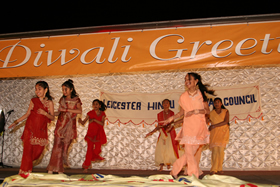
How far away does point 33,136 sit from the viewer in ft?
14.8

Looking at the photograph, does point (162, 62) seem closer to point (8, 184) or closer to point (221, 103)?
point (221, 103)

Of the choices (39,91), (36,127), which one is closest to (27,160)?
(36,127)

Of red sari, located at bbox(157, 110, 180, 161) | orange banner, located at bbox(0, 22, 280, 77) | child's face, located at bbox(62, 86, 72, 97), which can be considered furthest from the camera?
red sari, located at bbox(157, 110, 180, 161)

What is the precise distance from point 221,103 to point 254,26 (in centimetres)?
172

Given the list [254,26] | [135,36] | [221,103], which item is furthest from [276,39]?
[135,36]

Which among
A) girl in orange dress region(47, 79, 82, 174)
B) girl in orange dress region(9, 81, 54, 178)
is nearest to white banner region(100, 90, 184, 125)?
girl in orange dress region(47, 79, 82, 174)

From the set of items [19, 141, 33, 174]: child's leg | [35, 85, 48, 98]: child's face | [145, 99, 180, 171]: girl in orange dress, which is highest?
[35, 85, 48, 98]: child's face

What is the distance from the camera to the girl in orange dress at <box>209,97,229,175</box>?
17.8 ft

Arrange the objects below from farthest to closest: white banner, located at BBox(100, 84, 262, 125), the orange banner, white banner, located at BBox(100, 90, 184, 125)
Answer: white banner, located at BBox(100, 90, 184, 125)
white banner, located at BBox(100, 84, 262, 125)
the orange banner

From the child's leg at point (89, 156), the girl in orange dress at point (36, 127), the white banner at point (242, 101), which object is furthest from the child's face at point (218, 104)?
the girl in orange dress at point (36, 127)

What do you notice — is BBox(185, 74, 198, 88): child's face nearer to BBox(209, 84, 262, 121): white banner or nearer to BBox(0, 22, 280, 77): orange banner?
BBox(0, 22, 280, 77): orange banner

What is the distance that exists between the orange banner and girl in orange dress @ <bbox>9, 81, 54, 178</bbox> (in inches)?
38.6

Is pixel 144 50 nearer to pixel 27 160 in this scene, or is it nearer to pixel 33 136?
pixel 33 136

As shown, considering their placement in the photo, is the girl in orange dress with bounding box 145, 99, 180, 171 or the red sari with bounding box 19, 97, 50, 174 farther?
the girl in orange dress with bounding box 145, 99, 180, 171
